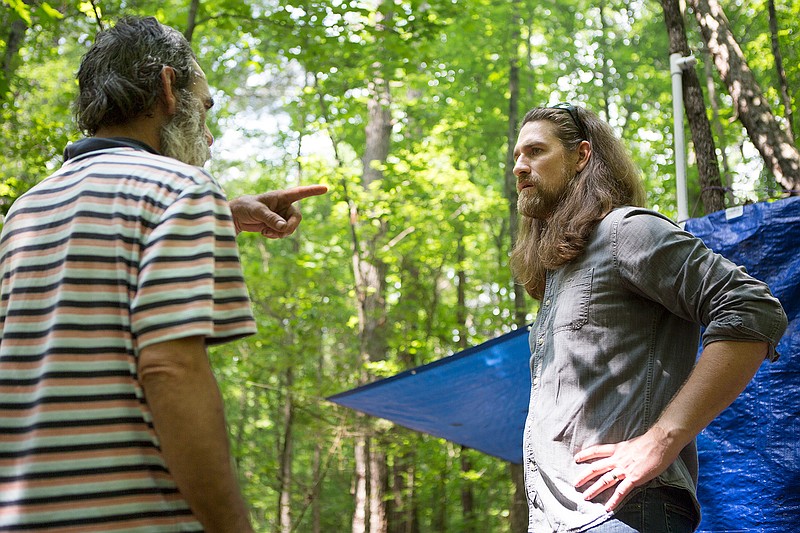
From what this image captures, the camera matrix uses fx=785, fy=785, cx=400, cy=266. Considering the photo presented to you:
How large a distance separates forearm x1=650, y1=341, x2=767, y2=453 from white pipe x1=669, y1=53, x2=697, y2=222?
1.43m

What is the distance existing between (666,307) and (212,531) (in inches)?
34.3

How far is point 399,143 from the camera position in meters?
9.92

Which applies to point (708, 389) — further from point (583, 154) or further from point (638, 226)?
point (583, 154)

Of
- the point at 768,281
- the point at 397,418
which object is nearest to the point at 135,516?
the point at 768,281

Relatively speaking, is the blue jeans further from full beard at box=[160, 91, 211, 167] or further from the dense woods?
the dense woods

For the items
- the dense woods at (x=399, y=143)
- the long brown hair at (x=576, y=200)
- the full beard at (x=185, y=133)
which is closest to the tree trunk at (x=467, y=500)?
the dense woods at (x=399, y=143)

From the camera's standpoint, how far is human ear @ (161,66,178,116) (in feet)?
3.88

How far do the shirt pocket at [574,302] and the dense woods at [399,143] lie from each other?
172 cm

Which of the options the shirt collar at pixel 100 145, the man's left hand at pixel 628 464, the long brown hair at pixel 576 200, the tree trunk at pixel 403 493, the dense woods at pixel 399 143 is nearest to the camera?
the shirt collar at pixel 100 145

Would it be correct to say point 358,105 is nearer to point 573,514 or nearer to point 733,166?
point 573,514

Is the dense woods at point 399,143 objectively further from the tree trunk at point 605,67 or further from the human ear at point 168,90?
the human ear at point 168,90

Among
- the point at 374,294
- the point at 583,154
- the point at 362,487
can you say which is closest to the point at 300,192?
the point at 583,154

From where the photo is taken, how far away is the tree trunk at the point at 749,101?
2.86m

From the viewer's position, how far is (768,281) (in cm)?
227
